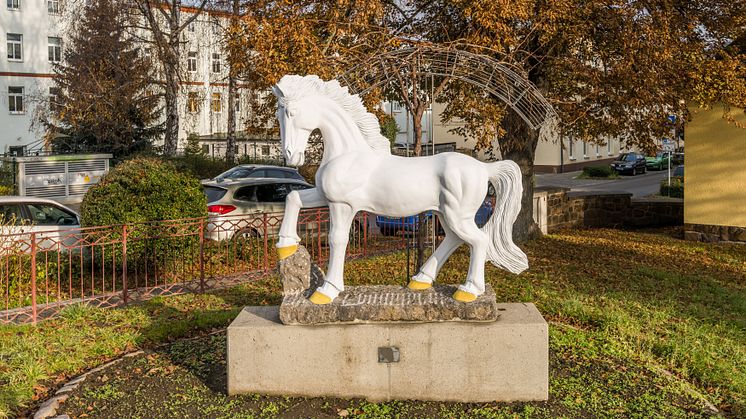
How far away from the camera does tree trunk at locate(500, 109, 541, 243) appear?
46.2 feet

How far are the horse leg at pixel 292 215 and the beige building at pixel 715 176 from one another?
10846 millimetres

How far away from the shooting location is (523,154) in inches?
567

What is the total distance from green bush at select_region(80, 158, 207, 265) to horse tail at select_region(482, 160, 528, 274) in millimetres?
5528

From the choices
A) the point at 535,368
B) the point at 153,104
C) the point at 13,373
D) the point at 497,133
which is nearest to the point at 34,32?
the point at 153,104

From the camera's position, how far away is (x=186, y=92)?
25.2 m

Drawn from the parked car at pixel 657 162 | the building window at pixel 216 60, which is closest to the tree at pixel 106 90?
the building window at pixel 216 60

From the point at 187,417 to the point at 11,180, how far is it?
2249 centimetres

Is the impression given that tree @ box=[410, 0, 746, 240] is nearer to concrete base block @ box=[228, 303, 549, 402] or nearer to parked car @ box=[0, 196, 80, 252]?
concrete base block @ box=[228, 303, 549, 402]

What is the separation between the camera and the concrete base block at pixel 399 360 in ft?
18.7

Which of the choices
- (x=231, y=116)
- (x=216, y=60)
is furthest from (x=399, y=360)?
(x=216, y=60)

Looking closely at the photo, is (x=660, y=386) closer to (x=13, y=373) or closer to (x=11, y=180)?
(x=13, y=373)

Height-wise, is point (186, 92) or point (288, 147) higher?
point (186, 92)

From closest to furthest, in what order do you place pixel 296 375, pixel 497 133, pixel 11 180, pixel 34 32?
pixel 296 375 < pixel 497 133 < pixel 11 180 < pixel 34 32

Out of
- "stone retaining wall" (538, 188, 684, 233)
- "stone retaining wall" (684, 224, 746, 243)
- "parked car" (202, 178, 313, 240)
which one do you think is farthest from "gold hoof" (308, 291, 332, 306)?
"stone retaining wall" (538, 188, 684, 233)
